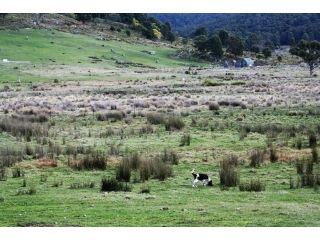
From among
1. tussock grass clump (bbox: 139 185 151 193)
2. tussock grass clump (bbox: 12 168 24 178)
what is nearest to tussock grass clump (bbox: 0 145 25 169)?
tussock grass clump (bbox: 12 168 24 178)

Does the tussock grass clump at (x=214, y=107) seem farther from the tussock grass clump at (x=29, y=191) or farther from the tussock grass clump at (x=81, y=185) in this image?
the tussock grass clump at (x=29, y=191)

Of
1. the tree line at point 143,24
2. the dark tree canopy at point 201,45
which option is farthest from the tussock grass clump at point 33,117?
the tree line at point 143,24

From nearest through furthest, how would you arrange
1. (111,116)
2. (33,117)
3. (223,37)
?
(33,117) → (111,116) → (223,37)

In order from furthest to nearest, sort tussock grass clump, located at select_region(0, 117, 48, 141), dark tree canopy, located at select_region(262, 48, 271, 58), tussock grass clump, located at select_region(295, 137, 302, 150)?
dark tree canopy, located at select_region(262, 48, 271, 58), tussock grass clump, located at select_region(0, 117, 48, 141), tussock grass clump, located at select_region(295, 137, 302, 150)

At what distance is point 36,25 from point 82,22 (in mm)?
18815

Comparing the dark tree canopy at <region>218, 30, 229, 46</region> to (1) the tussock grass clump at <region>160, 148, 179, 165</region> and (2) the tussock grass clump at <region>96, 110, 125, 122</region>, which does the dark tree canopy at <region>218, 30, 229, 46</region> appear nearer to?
(2) the tussock grass clump at <region>96, 110, 125, 122</region>

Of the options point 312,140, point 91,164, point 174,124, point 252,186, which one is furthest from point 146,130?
point 252,186

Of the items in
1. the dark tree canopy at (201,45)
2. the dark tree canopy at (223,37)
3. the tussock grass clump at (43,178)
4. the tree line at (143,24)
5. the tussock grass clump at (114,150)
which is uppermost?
the tree line at (143,24)

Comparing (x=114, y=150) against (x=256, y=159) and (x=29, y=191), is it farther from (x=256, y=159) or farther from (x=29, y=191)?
(x=29, y=191)

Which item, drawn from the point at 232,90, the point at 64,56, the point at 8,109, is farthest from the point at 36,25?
the point at 8,109

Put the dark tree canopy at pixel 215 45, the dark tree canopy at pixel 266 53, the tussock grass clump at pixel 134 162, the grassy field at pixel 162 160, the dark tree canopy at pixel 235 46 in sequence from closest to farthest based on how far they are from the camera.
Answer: the grassy field at pixel 162 160, the tussock grass clump at pixel 134 162, the dark tree canopy at pixel 215 45, the dark tree canopy at pixel 235 46, the dark tree canopy at pixel 266 53

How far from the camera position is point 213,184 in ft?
50.9

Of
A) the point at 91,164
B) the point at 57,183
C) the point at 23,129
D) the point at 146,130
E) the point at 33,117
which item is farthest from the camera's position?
the point at 33,117

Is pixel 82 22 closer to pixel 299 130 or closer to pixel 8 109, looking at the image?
pixel 8 109
